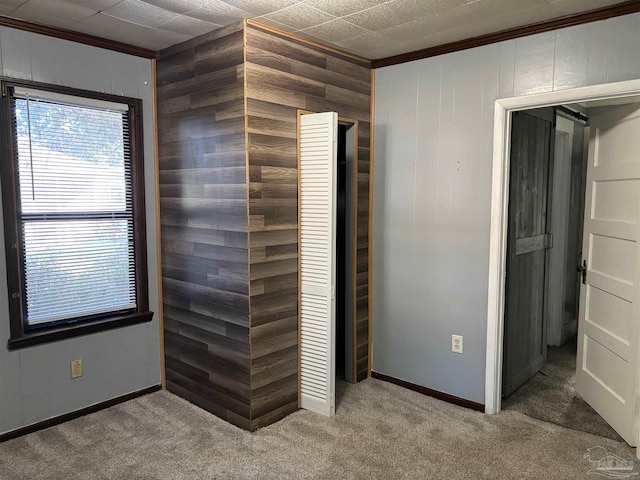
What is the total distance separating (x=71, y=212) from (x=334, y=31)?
1.89 metres

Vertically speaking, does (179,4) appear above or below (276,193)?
above

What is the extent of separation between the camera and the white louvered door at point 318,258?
279cm

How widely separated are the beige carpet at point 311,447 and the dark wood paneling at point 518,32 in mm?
2276

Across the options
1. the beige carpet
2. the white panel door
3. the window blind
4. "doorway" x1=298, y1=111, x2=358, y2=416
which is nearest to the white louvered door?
"doorway" x1=298, y1=111, x2=358, y2=416

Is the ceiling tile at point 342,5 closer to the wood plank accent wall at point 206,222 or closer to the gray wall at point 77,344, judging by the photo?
the wood plank accent wall at point 206,222

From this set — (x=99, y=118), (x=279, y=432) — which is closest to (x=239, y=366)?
(x=279, y=432)

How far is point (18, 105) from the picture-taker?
2639mm

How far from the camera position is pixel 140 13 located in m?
2.47

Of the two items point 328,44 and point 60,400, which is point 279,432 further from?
point 328,44

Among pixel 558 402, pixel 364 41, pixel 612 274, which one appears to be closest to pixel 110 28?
pixel 364 41

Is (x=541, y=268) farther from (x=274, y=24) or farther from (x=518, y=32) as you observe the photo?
(x=274, y=24)

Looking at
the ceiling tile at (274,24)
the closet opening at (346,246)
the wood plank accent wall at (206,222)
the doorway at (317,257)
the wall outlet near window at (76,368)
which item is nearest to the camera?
the ceiling tile at (274,24)

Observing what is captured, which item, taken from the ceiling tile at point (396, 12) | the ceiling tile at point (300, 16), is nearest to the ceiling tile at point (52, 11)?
the ceiling tile at point (300, 16)

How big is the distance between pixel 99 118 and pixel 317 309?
1.80 meters
